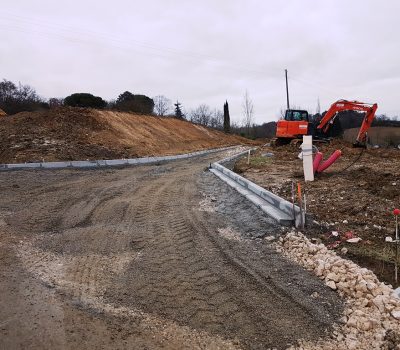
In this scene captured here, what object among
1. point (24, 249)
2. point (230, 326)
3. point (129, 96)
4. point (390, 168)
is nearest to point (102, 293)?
point (230, 326)

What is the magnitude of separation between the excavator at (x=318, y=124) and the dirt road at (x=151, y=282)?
13.7m

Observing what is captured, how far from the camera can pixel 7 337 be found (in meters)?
3.59

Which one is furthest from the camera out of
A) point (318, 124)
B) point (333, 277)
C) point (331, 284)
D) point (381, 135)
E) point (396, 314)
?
point (381, 135)

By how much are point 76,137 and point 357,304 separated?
19356 mm

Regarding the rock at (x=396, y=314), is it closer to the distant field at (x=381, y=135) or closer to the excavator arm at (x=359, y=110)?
the excavator arm at (x=359, y=110)

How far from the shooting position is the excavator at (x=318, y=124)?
19766 millimetres

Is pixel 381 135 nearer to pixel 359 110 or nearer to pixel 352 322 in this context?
pixel 359 110

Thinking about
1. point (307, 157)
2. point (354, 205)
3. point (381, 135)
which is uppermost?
point (307, 157)

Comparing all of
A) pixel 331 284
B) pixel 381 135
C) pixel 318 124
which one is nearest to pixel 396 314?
pixel 331 284

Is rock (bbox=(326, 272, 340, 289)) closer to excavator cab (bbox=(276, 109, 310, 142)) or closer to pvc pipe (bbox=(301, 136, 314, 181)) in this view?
pvc pipe (bbox=(301, 136, 314, 181))

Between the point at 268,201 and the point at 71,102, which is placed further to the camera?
the point at 71,102

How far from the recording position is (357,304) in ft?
13.3

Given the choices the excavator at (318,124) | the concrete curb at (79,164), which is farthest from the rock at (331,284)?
the excavator at (318,124)

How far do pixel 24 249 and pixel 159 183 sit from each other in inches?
255
